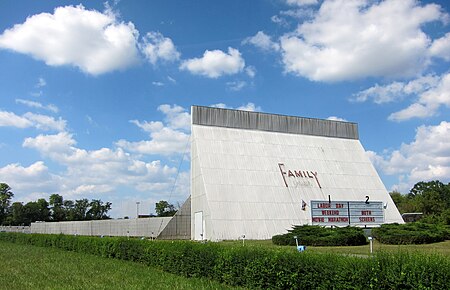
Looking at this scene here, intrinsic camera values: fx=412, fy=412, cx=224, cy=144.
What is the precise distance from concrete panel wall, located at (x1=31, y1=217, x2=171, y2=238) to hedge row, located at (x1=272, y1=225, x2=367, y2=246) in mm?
14478

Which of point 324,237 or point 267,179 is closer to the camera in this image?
point 324,237

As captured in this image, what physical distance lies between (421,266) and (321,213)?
84.0 feet

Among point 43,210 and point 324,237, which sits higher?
point 43,210

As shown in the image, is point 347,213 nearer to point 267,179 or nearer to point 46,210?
point 267,179

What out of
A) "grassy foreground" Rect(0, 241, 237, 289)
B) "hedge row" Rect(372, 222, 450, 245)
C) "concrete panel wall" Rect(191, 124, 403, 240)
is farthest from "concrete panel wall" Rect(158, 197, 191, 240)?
"grassy foreground" Rect(0, 241, 237, 289)

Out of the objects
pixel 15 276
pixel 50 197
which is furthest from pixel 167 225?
pixel 50 197

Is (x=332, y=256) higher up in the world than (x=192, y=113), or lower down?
lower down

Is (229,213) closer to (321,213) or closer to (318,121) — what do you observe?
(321,213)

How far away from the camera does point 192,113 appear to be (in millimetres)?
36000

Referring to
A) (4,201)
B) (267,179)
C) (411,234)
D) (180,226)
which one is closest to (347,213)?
(267,179)

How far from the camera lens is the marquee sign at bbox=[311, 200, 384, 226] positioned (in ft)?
103

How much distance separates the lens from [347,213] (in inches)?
1287

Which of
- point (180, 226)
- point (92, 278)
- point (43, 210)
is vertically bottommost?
point (92, 278)

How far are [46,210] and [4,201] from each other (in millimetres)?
8456
